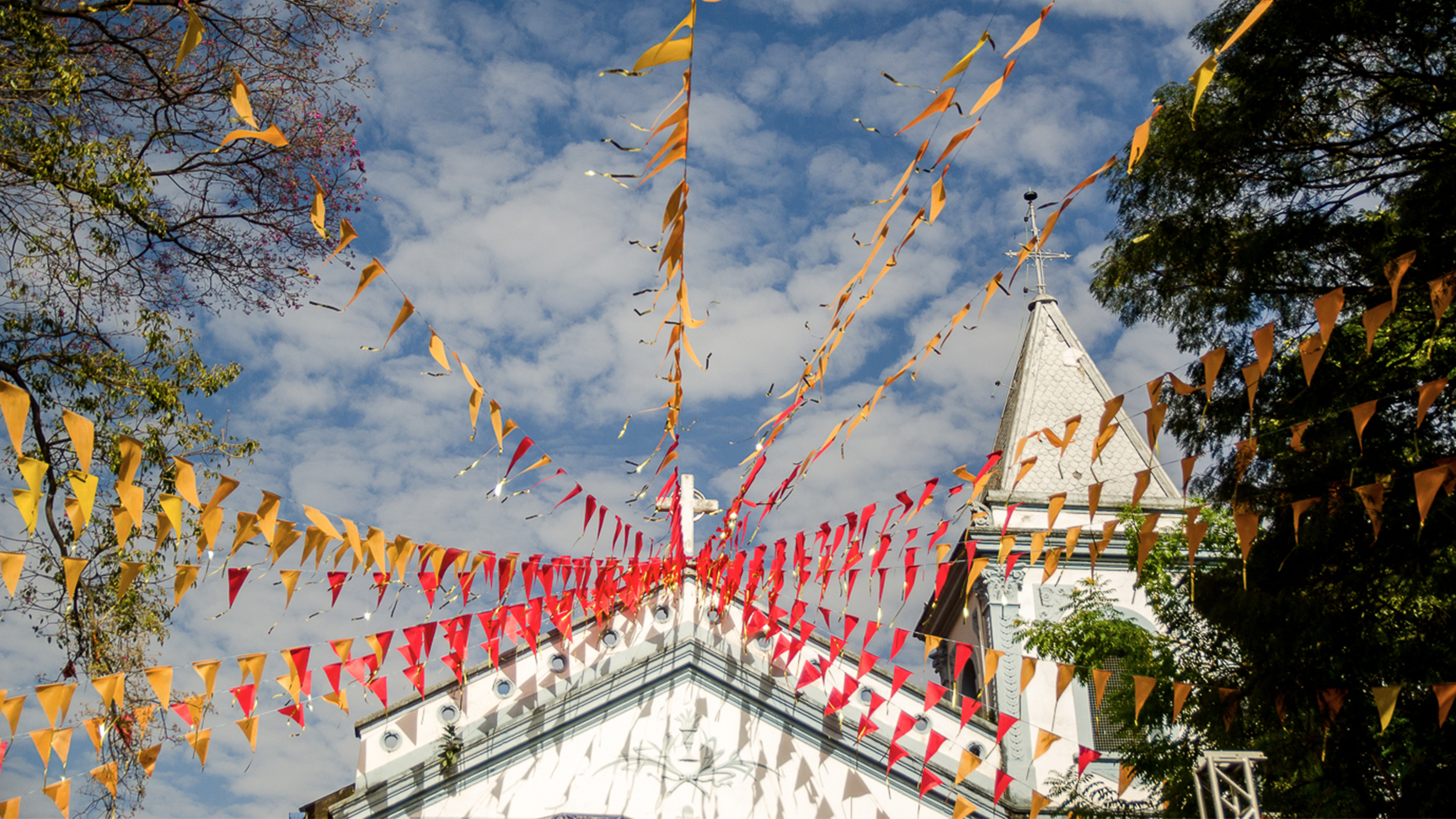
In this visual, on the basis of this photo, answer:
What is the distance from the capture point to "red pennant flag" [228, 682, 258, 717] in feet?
17.8

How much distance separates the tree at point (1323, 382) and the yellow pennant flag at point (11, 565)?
21.0ft

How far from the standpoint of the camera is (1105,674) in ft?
18.7

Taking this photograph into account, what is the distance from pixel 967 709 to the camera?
299 inches

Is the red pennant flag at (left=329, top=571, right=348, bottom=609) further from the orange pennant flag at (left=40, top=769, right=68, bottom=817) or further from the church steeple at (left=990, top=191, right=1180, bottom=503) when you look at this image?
the church steeple at (left=990, top=191, right=1180, bottom=503)

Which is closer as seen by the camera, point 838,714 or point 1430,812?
point 1430,812

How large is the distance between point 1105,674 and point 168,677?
210 inches

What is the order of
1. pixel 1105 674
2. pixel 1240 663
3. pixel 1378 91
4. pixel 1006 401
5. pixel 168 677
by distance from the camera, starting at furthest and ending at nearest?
pixel 1006 401 < pixel 1240 663 < pixel 1378 91 < pixel 1105 674 < pixel 168 677

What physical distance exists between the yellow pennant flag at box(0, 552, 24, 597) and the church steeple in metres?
12.9

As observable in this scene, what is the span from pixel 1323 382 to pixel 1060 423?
10.0 meters

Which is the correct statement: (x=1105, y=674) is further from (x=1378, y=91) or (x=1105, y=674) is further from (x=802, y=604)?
(x=1378, y=91)

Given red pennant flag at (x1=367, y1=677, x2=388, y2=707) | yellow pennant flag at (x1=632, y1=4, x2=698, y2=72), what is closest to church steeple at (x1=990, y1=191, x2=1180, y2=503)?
red pennant flag at (x1=367, y1=677, x2=388, y2=707)

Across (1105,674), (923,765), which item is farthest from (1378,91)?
(923,765)

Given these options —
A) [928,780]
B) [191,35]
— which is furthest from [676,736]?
[191,35]

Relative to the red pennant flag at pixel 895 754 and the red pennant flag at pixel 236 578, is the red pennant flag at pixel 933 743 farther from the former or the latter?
the red pennant flag at pixel 236 578
